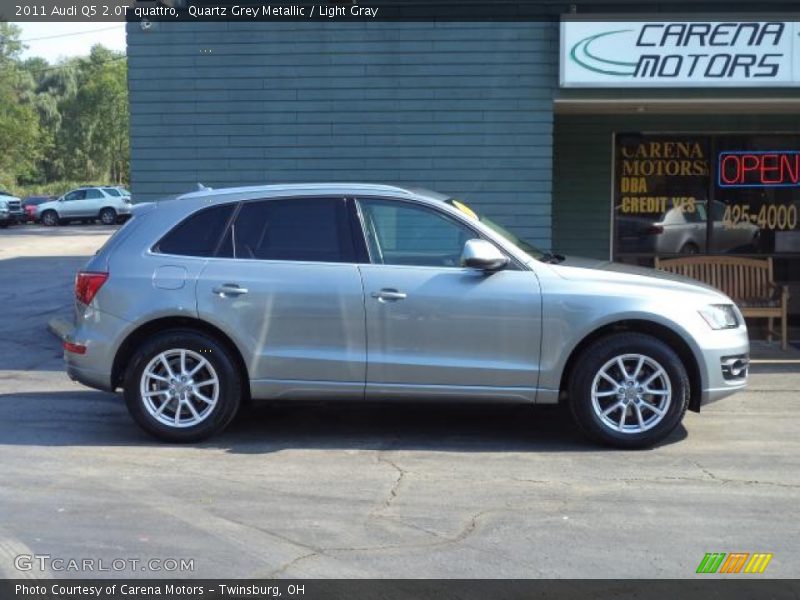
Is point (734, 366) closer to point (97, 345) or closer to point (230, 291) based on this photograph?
point (230, 291)

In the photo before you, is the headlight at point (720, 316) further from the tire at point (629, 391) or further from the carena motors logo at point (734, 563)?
the carena motors logo at point (734, 563)

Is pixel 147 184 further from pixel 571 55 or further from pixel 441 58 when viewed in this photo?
pixel 571 55

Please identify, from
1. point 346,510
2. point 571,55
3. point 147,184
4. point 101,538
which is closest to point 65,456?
point 101,538

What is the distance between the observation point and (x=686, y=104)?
33.6ft

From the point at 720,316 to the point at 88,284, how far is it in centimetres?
452

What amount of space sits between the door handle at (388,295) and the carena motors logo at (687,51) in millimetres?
4042

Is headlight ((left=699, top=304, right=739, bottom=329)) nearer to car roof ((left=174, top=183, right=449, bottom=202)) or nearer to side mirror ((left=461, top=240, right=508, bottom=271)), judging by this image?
side mirror ((left=461, top=240, right=508, bottom=271))

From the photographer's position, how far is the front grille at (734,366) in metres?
6.88

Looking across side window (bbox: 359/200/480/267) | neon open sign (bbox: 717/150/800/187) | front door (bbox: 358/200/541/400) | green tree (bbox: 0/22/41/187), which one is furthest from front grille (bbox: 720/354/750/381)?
green tree (bbox: 0/22/41/187)

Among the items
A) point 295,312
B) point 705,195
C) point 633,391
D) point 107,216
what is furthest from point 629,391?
point 107,216

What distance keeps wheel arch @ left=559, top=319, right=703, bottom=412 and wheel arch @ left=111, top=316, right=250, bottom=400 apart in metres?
2.28

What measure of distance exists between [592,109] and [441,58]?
2.13m

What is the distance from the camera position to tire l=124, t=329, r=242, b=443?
6961 mm

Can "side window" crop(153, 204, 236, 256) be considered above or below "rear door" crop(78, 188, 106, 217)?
below
